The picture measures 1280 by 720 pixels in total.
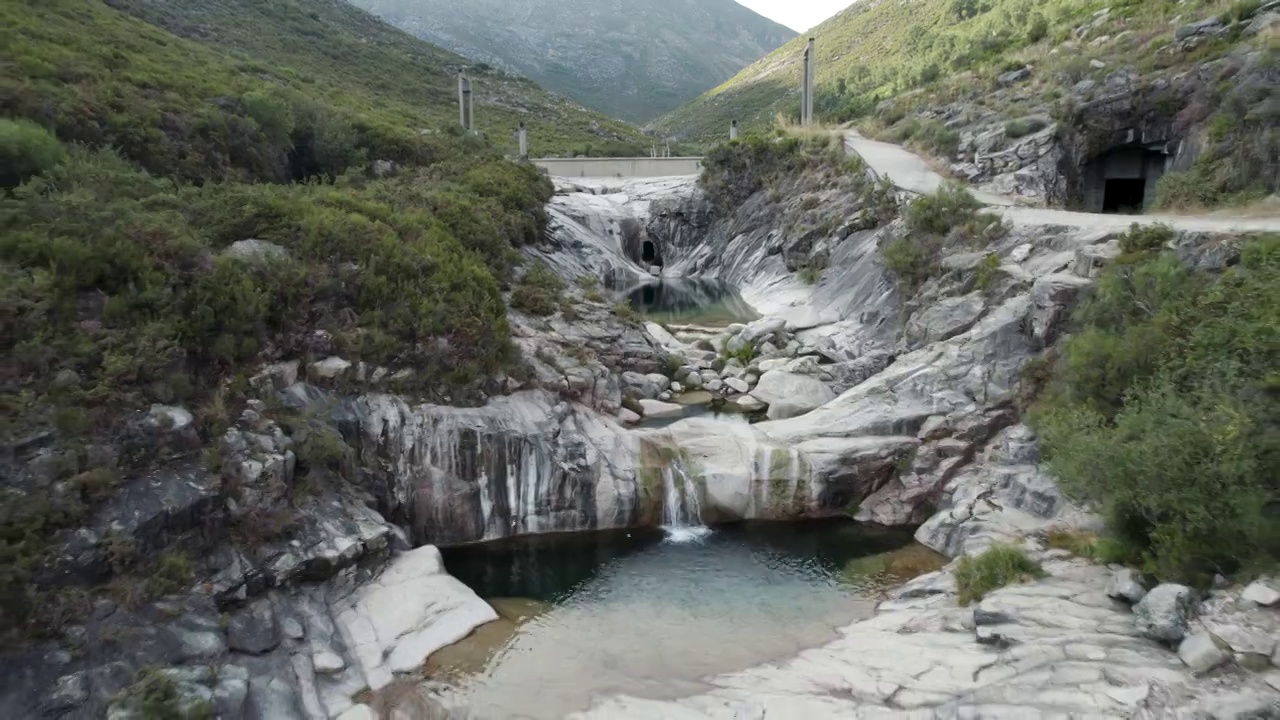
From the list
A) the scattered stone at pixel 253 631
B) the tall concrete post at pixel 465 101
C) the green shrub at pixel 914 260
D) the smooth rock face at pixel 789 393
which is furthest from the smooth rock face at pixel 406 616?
the tall concrete post at pixel 465 101

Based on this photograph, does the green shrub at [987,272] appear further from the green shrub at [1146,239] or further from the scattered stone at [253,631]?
the scattered stone at [253,631]

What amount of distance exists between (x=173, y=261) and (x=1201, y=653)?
56.4ft

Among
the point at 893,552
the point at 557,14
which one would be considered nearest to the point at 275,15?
the point at 893,552

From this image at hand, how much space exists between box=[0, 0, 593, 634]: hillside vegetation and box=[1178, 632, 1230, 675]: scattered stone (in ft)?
43.6

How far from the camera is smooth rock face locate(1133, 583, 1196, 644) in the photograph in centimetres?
962

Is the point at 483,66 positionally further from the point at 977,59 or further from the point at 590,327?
the point at 590,327

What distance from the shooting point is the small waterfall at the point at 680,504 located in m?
17.2

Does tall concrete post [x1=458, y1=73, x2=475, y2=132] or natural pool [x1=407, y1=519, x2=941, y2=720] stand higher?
tall concrete post [x1=458, y1=73, x2=475, y2=132]

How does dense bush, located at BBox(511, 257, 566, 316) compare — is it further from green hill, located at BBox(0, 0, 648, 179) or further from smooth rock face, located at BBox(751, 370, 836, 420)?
green hill, located at BBox(0, 0, 648, 179)

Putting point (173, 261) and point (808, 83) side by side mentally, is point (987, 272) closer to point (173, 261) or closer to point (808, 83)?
point (173, 261)

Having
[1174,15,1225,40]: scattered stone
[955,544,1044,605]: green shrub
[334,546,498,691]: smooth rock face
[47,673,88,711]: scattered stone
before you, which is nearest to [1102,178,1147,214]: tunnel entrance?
[1174,15,1225,40]: scattered stone

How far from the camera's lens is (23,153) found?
15.6m

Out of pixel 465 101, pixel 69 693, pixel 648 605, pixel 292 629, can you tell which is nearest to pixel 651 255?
pixel 465 101

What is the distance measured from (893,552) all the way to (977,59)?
33.5 metres
